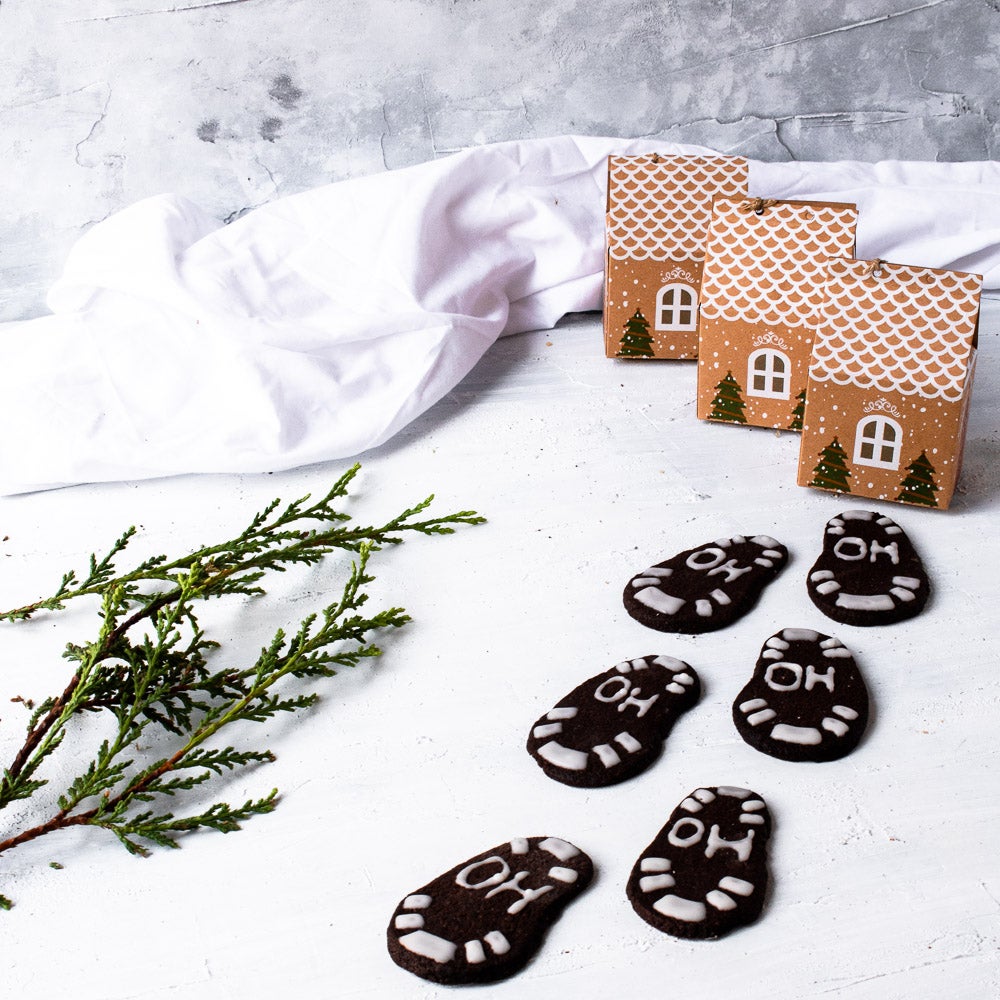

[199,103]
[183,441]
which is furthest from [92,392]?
[199,103]

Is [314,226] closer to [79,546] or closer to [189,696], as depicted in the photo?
[79,546]

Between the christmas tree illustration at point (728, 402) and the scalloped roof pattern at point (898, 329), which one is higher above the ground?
the scalloped roof pattern at point (898, 329)

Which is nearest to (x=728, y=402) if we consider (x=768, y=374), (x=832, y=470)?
(x=768, y=374)

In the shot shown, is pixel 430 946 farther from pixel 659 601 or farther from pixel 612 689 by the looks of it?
pixel 659 601

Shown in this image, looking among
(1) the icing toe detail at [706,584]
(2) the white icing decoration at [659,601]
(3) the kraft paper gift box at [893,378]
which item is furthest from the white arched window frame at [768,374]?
(2) the white icing decoration at [659,601]

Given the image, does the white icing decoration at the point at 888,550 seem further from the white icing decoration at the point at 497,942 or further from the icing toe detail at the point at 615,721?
the white icing decoration at the point at 497,942

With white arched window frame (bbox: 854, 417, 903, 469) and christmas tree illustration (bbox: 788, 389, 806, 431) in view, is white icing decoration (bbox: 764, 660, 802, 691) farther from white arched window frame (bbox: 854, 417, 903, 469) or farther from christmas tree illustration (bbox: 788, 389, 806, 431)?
christmas tree illustration (bbox: 788, 389, 806, 431)

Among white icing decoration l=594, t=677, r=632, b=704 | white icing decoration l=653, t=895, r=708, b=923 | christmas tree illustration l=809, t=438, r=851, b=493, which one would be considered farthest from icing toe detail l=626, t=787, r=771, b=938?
christmas tree illustration l=809, t=438, r=851, b=493
